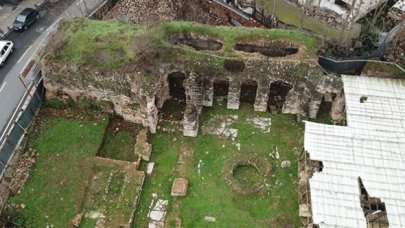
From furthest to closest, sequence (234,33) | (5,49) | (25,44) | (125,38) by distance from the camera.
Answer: (25,44) < (5,49) < (234,33) < (125,38)

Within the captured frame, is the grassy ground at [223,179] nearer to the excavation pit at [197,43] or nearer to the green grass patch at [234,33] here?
the excavation pit at [197,43]

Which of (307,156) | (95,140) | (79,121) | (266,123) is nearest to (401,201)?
(307,156)

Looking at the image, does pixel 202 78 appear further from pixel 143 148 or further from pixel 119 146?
pixel 119 146

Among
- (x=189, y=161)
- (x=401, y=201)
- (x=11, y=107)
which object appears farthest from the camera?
(x=11, y=107)

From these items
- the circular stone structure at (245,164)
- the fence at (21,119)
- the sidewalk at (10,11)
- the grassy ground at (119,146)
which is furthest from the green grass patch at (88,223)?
the sidewalk at (10,11)

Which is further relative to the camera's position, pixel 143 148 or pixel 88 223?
pixel 143 148

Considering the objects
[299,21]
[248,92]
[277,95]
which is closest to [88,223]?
[248,92]

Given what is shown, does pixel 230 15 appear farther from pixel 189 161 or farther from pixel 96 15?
pixel 189 161

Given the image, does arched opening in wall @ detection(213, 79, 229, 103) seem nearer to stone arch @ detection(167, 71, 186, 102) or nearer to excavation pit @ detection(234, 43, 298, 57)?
stone arch @ detection(167, 71, 186, 102)
